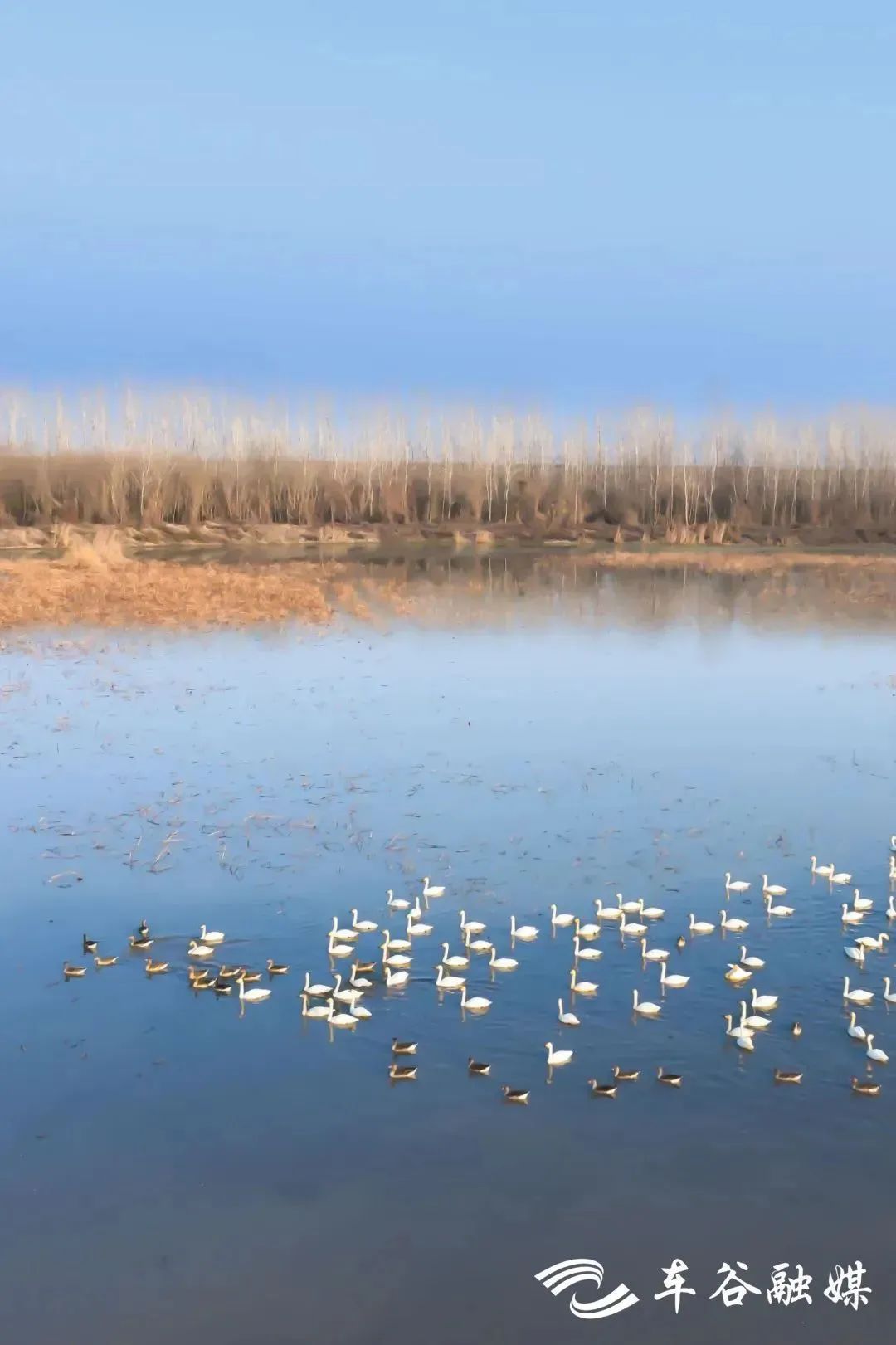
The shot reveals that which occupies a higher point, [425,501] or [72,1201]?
[72,1201]

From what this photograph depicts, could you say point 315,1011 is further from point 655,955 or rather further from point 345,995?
point 655,955

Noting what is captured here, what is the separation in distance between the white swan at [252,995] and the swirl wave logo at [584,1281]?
15.2 ft

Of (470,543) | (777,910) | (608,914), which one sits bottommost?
(470,543)

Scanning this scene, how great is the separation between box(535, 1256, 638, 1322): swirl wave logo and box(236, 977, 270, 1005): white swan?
464 centimetres

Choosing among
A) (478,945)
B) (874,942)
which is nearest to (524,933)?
(478,945)

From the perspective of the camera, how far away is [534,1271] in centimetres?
838

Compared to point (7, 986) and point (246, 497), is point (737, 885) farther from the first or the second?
point (246, 497)

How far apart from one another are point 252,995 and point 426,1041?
185 centimetres

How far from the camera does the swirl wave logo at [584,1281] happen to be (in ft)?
26.5

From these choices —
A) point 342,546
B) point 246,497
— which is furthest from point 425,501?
point 342,546

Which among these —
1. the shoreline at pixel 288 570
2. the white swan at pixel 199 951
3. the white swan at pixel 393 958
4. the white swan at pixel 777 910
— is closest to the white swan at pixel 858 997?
the white swan at pixel 777 910

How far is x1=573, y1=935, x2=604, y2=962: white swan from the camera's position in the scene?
1311 centimetres

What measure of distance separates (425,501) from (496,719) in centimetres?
7969

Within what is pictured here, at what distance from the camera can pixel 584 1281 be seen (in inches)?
327
